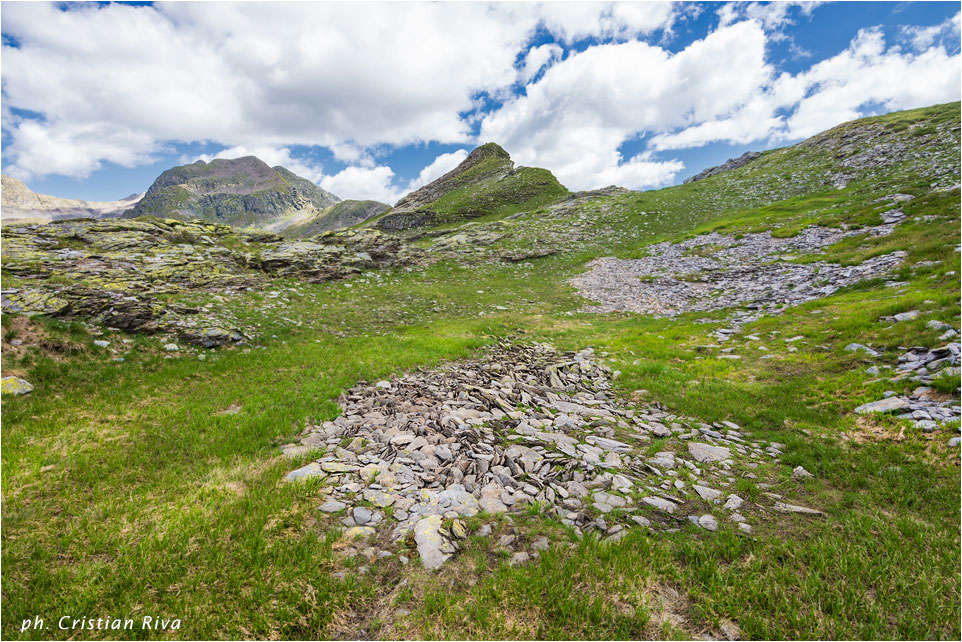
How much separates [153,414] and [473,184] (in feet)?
420

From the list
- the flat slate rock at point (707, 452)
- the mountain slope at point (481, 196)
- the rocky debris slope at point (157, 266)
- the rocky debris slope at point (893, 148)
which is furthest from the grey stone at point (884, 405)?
the mountain slope at point (481, 196)

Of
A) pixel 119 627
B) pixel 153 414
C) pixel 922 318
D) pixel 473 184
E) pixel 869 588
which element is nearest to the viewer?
pixel 119 627

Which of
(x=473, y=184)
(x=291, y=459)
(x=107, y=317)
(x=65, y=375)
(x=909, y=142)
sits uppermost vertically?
(x=473, y=184)

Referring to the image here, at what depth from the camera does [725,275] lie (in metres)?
32.2

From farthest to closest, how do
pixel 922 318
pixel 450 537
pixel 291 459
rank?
1. pixel 922 318
2. pixel 291 459
3. pixel 450 537

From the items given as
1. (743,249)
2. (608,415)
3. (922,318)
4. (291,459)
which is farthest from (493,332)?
(743,249)

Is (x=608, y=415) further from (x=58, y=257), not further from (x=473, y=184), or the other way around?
(x=473, y=184)

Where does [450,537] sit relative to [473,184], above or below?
below

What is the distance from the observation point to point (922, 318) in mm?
12453

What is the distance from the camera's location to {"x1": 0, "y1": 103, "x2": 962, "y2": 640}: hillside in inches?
188

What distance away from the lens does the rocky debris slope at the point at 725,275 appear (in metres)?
22.7

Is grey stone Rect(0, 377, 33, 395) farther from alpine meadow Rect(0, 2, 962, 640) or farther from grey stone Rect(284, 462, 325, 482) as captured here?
grey stone Rect(284, 462, 325, 482)

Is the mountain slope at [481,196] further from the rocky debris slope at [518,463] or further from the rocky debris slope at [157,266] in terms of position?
the rocky debris slope at [518,463]

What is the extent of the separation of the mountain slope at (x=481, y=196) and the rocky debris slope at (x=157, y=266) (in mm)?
60175
